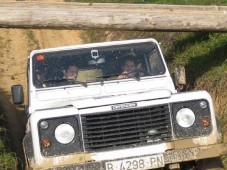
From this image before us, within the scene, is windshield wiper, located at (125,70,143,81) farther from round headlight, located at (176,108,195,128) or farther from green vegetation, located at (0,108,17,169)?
green vegetation, located at (0,108,17,169)

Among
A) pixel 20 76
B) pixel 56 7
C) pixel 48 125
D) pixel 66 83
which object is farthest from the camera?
pixel 20 76

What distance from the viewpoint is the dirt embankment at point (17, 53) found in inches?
465

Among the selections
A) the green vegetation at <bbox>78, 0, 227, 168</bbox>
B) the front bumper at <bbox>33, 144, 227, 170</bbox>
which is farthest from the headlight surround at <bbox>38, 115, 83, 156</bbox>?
the green vegetation at <bbox>78, 0, 227, 168</bbox>

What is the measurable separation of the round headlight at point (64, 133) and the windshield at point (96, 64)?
101 cm

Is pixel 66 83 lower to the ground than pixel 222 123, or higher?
higher

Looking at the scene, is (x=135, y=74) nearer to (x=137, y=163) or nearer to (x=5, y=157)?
(x=137, y=163)

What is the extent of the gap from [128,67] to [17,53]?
9.21 meters

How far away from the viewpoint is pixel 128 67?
25.5ft

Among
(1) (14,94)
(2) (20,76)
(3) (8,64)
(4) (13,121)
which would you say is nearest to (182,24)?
(1) (14,94)

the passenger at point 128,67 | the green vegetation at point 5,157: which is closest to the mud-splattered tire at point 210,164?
the passenger at point 128,67

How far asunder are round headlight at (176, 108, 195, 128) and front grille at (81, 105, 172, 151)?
0.43 feet

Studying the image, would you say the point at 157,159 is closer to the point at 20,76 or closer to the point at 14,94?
the point at 14,94

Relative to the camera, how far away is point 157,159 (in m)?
6.65

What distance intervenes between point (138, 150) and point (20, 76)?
837 cm
